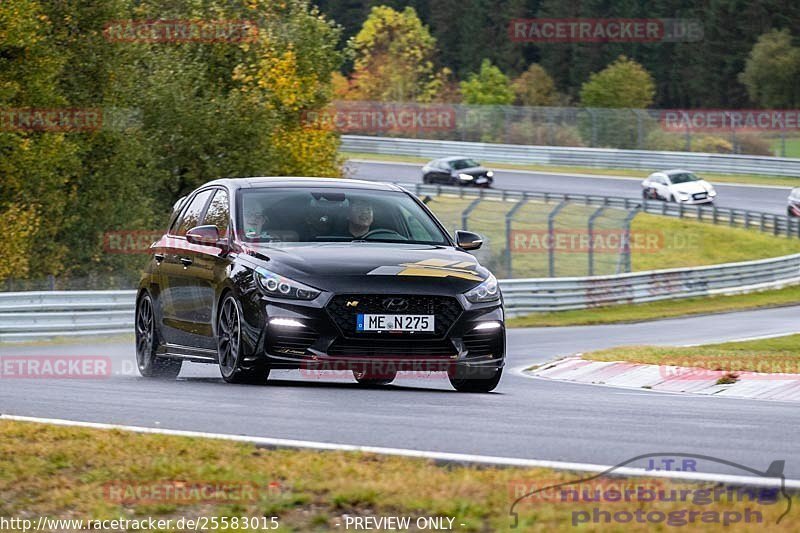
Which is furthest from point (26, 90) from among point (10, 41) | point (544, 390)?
point (544, 390)

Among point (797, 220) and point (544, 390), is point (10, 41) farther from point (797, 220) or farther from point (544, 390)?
point (797, 220)

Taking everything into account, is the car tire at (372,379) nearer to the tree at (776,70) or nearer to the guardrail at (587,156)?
the guardrail at (587,156)

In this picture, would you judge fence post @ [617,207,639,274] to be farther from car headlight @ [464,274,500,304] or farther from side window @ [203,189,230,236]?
car headlight @ [464,274,500,304]

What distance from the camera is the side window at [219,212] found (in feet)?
38.9

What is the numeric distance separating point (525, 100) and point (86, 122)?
74.2 meters

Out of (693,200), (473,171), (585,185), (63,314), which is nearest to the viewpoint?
(63,314)

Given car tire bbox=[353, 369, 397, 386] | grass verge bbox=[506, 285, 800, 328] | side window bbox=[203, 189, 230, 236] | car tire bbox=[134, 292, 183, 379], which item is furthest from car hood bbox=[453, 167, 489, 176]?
side window bbox=[203, 189, 230, 236]

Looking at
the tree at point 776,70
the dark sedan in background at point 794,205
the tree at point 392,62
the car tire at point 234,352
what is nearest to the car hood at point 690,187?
the dark sedan in background at point 794,205

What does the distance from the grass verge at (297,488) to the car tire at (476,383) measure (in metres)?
4.12

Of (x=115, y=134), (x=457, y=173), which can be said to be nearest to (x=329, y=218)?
(x=115, y=134)

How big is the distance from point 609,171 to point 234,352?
58.8 metres

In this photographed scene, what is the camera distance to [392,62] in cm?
9844

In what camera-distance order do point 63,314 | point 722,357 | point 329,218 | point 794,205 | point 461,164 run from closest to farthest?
1. point 329,218
2. point 722,357
3. point 63,314
4. point 794,205
5. point 461,164

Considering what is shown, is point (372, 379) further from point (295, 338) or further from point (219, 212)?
point (295, 338)
